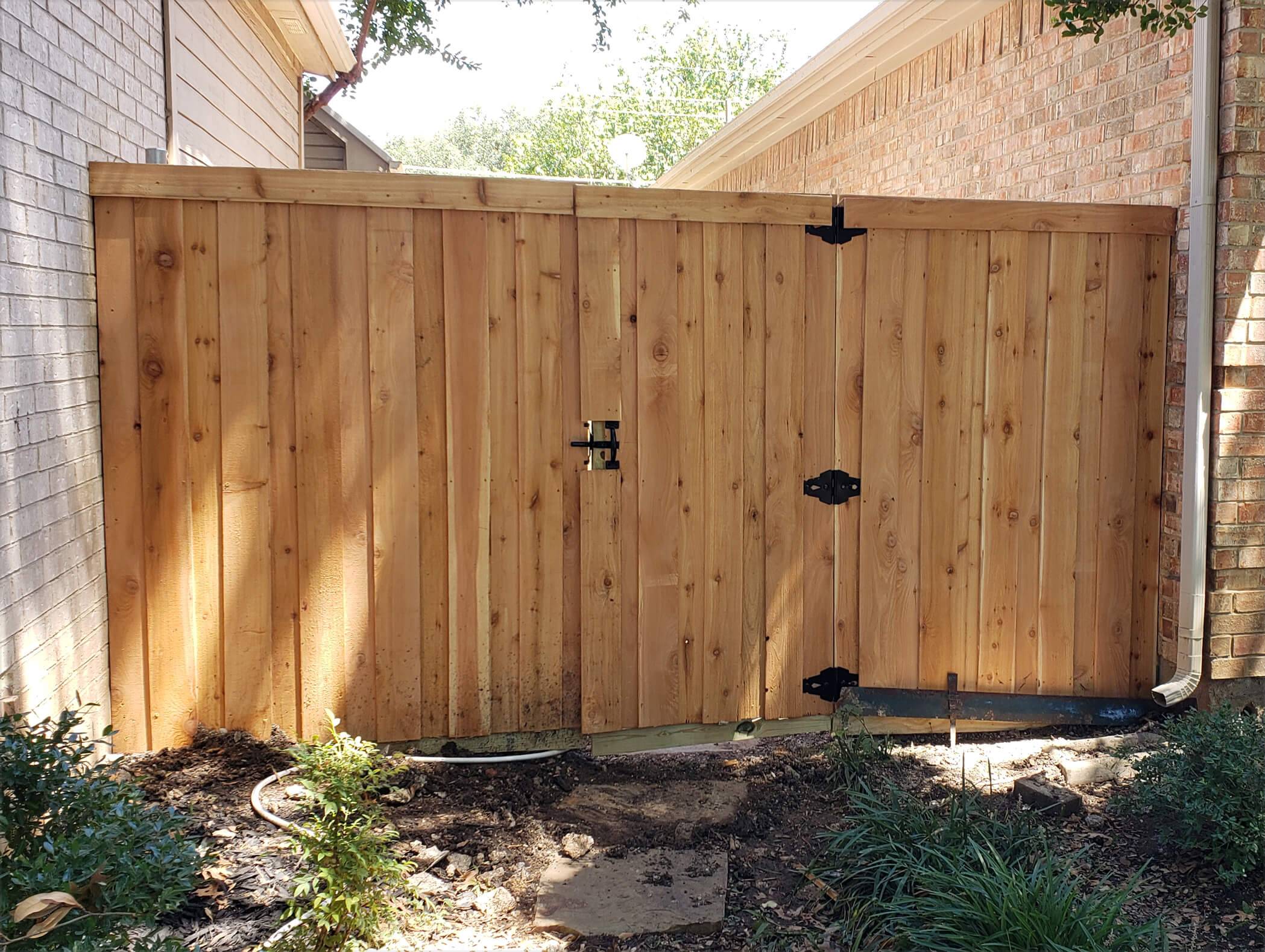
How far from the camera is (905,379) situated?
4.68m

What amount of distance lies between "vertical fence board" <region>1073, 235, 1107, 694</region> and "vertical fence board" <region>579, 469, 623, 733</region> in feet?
6.79

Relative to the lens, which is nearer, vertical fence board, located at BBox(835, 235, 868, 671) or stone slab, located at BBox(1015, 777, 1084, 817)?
stone slab, located at BBox(1015, 777, 1084, 817)

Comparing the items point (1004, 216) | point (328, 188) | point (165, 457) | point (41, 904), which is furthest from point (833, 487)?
point (41, 904)

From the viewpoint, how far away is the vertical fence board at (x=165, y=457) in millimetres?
3998

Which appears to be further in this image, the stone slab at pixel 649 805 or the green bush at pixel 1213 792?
the stone slab at pixel 649 805

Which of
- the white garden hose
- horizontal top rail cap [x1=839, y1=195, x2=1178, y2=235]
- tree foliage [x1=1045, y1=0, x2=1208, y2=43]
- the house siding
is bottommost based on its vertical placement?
the white garden hose

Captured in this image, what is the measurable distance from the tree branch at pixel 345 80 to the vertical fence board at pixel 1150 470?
8.02 metres

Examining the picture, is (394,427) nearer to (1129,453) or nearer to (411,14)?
(1129,453)

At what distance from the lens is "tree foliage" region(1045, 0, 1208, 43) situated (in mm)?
4168

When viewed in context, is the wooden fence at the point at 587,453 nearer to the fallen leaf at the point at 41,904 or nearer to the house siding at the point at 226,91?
the house siding at the point at 226,91

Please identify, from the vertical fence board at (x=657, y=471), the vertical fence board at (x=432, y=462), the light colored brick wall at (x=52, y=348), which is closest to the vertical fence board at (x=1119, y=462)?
the vertical fence board at (x=657, y=471)

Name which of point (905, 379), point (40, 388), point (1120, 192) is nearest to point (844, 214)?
point (905, 379)

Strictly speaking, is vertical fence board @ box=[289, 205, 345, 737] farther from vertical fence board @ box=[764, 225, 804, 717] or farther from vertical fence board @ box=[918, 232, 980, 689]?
vertical fence board @ box=[918, 232, 980, 689]

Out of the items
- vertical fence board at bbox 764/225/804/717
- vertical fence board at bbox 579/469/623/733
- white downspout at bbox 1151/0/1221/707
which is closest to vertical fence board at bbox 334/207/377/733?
vertical fence board at bbox 579/469/623/733
